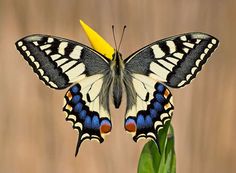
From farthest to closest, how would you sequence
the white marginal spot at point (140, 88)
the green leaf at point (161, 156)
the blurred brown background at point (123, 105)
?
the blurred brown background at point (123, 105), the white marginal spot at point (140, 88), the green leaf at point (161, 156)

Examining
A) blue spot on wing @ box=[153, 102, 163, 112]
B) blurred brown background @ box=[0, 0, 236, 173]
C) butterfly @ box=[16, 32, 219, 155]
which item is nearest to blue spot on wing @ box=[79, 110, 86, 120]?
butterfly @ box=[16, 32, 219, 155]

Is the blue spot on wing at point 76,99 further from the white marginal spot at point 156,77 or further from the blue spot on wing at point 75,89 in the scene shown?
the white marginal spot at point 156,77

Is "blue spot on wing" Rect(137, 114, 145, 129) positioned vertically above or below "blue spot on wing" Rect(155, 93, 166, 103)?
below

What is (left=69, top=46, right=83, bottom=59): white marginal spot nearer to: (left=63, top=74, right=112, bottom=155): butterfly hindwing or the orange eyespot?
(left=63, top=74, right=112, bottom=155): butterfly hindwing

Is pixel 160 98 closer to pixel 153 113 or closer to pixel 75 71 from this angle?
pixel 153 113

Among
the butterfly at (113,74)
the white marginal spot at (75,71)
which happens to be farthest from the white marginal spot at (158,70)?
the white marginal spot at (75,71)
